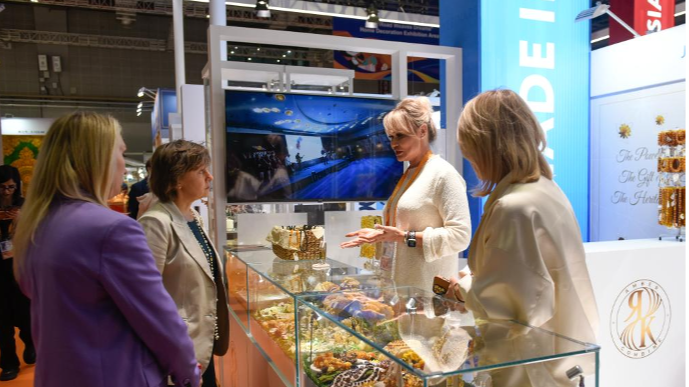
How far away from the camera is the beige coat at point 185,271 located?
2.05 metres

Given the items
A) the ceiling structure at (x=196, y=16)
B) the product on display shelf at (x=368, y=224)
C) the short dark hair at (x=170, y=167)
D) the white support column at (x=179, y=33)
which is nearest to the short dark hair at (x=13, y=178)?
the short dark hair at (x=170, y=167)

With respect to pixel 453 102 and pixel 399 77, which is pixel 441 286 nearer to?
pixel 399 77

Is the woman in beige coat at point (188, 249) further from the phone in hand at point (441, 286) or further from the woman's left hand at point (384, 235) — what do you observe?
the phone in hand at point (441, 286)

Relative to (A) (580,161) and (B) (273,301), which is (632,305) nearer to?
(A) (580,161)

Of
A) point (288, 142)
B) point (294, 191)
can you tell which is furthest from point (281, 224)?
point (288, 142)

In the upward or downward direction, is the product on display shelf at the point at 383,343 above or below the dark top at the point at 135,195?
below

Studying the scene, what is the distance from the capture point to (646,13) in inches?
218

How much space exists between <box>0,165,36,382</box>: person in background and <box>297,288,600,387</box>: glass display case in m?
3.41

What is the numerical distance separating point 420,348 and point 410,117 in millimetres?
1457

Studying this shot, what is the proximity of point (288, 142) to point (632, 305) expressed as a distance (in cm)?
266

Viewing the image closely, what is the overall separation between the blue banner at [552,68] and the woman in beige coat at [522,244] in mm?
2908

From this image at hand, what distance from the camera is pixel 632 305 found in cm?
328

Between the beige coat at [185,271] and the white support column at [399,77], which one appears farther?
the white support column at [399,77]

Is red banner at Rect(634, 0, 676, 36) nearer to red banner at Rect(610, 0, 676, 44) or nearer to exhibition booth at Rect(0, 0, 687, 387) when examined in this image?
red banner at Rect(610, 0, 676, 44)
